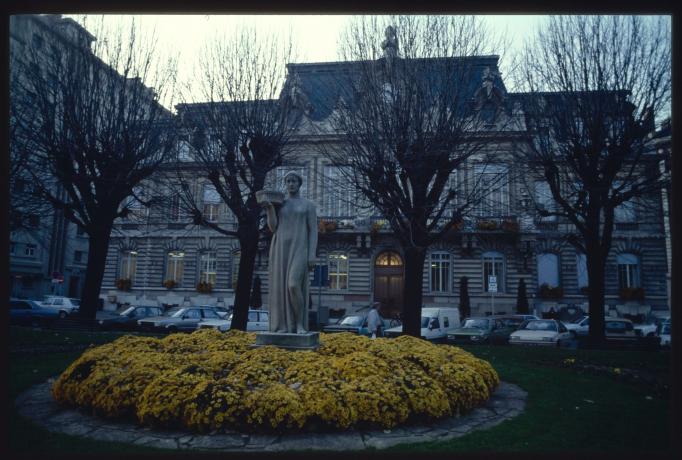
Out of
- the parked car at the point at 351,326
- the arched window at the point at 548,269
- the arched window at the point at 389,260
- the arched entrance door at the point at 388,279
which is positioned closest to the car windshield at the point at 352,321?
the parked car at the point at 351,326

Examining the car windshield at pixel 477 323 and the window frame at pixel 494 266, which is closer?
the car windshield at pixel 477 323

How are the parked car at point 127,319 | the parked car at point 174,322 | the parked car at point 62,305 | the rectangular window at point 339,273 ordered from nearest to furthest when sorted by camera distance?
the parked car at point 174,322
the parked car at point 127,319
the parked car at point 62,305
the rectangular window at point 339,273

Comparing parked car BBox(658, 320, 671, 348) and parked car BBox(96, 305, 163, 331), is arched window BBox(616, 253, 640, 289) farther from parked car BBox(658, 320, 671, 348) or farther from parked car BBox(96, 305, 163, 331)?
parked car BBox(96, 305, 163, 331)

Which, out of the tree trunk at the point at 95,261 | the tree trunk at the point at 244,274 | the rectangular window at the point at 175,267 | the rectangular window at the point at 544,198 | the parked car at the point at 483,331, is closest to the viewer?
the tree trunk at the point at 244,274

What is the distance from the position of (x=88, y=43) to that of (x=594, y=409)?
17.0 metres

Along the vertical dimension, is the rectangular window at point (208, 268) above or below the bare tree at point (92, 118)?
below

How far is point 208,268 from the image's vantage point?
33812 mm

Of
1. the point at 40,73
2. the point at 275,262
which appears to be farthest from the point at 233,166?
the point at 275,262

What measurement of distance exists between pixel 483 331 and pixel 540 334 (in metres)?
2.21

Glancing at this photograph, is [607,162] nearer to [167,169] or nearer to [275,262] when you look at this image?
[275,262]

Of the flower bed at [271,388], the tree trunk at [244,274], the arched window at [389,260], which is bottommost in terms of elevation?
the flower bed at [271,388]

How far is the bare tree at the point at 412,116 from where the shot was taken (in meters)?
12.7

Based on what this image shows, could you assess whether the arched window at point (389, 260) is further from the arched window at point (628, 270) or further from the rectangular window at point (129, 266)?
the rectangular window at point (129, 266)

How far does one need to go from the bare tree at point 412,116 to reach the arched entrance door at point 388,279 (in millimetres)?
17713
